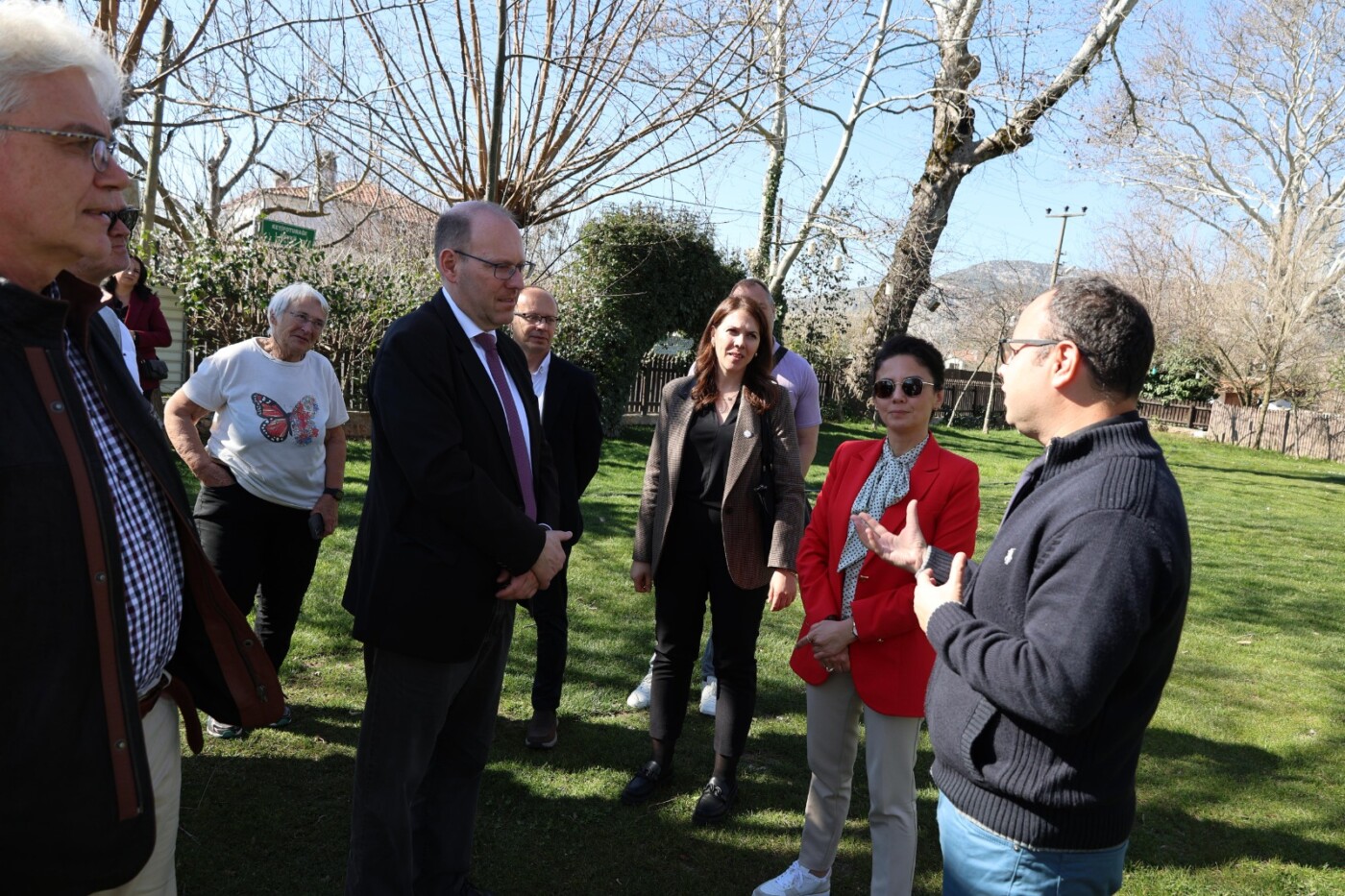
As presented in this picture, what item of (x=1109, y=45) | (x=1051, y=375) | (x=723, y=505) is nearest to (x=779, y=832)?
(x=723, y=505)

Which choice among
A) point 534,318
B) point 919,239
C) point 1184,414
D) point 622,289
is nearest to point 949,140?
point 919,239

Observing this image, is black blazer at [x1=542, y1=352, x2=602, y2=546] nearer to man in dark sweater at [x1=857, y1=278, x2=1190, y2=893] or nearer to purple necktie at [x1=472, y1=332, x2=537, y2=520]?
purple necktie at [x1=472, y1=332, x2=537, y2=520]

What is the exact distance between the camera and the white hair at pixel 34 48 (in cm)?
150

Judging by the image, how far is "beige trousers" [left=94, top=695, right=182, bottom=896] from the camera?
183 cm

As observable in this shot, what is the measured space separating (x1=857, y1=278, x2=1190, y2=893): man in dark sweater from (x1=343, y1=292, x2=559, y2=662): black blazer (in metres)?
1.25

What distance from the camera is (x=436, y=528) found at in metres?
2.58

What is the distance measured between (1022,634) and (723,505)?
190 centimetres

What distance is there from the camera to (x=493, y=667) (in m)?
2.93

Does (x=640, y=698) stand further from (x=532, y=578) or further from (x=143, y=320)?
(x=143, y=320)

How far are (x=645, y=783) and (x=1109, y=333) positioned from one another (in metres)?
2.79

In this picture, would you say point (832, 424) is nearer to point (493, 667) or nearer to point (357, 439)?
point (357, 439)

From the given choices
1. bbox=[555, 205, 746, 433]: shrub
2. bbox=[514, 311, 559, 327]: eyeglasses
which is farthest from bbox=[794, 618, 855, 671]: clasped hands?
bbox=[555, 205, 746, 433]: shrub

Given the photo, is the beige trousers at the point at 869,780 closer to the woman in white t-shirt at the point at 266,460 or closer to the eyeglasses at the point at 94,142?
the woman in white t-shirt at the point at 266,460

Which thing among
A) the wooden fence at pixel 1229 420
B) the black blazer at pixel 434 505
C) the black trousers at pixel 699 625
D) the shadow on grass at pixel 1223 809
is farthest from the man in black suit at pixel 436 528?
the wooden fence at pixel 1229 420
